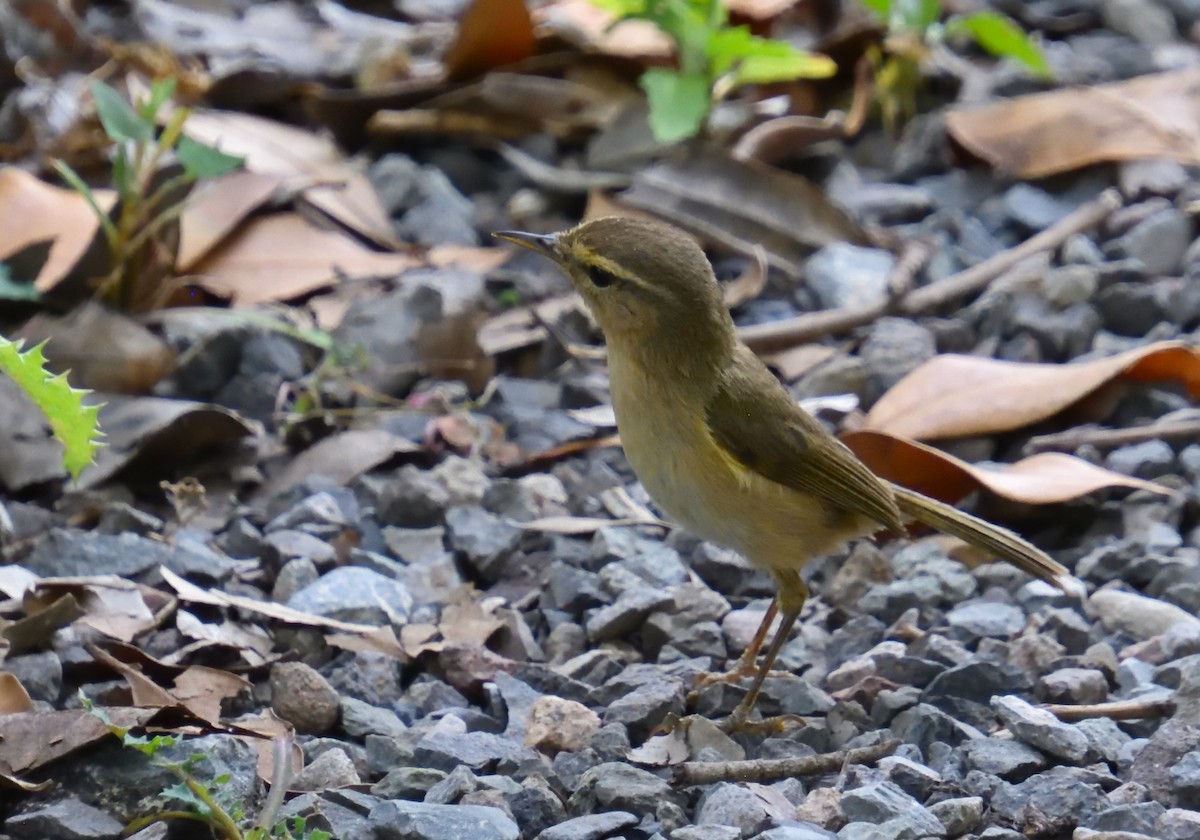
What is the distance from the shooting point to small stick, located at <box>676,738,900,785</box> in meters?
4.12

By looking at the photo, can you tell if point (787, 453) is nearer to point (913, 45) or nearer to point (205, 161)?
point (205, 161)

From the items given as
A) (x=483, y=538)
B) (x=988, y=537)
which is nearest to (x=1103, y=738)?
(x=988, y=537)

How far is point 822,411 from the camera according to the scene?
237 inches

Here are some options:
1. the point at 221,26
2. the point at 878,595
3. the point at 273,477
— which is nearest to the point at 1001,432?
the point at 878,595

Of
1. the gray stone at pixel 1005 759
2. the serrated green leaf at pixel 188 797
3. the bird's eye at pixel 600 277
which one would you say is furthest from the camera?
the bird's eye at pixel 600 277

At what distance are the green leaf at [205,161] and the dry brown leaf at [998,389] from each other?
2510mm

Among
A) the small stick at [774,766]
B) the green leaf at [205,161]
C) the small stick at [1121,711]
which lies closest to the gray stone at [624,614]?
the small stick at [774,766]

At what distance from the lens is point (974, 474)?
5438 millimetres

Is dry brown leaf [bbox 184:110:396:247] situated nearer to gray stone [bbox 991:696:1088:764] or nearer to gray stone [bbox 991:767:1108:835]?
gray stone [bbox 991:696:1088:764]

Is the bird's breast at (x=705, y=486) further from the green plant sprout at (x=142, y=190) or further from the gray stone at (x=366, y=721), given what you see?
the green plant sprout at (x=142, y=190)

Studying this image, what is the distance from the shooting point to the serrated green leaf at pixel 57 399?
3.90m

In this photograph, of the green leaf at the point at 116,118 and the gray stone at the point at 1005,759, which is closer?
the gray stone at the point at 1005,759

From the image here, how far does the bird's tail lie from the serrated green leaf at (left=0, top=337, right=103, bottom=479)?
98.4 inches

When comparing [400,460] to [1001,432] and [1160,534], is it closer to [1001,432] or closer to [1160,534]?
[1001,432]
